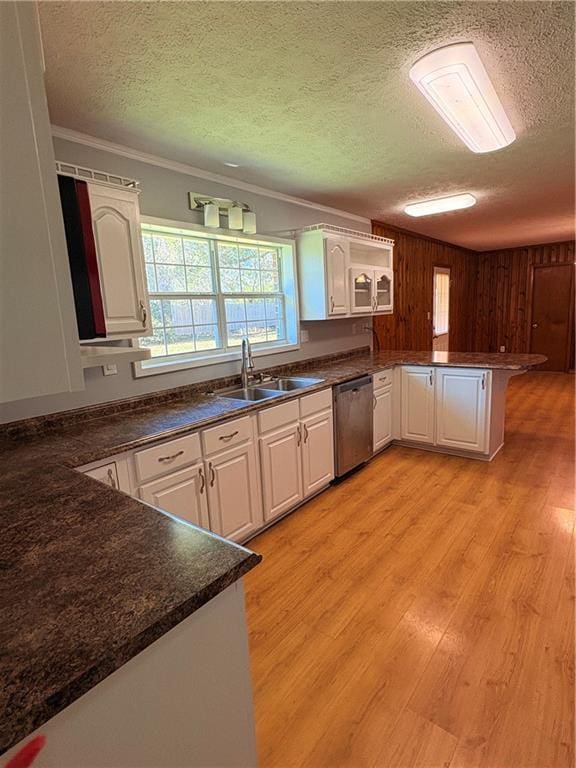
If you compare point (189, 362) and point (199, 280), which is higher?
point (199, 280)

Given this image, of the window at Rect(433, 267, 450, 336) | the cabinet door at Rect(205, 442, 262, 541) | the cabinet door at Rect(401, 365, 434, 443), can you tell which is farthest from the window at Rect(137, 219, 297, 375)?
the window at Rect(433, 267, 450, 336)

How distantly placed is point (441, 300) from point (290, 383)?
4.76 m

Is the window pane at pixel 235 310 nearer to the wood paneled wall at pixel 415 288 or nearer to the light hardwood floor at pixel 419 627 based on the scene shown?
the light hardwood floor at pixel 419 627

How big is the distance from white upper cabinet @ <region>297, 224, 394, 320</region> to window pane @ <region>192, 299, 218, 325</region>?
97cm

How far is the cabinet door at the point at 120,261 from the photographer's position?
77.3 inches

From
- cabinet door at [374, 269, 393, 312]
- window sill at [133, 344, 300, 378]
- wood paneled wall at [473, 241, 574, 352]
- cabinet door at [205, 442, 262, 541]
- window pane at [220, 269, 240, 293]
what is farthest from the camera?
wood paneled wall at [473, 241, 574, 352]

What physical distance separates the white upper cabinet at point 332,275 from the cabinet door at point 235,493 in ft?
5.66

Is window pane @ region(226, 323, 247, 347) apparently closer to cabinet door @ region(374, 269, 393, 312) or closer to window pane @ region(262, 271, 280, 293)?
window pane @ region(262, 271, 280, 293)

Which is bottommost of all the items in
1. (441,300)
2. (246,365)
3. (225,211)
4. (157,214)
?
(246,365)

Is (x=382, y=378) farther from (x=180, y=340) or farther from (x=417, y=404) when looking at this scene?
(x=180, y=340)

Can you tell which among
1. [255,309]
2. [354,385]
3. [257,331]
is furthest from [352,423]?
[255,309]

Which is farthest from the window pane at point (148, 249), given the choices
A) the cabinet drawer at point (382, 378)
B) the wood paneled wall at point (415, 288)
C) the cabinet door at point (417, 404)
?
the wood paneled wall at point (415, 288)

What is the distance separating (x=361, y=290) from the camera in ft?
13.6

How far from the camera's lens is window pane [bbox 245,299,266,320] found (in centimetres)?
344
